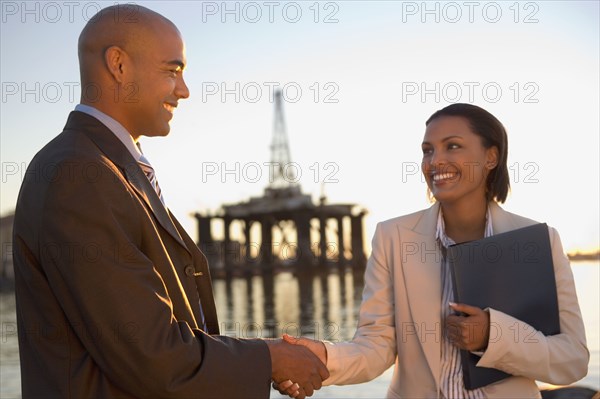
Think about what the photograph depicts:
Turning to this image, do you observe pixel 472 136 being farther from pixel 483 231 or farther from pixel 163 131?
pixel 163 131

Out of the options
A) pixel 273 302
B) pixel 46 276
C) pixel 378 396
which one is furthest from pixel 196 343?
pixel 273 302

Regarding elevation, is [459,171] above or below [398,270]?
above

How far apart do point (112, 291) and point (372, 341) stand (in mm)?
1544

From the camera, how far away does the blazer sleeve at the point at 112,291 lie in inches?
91.2

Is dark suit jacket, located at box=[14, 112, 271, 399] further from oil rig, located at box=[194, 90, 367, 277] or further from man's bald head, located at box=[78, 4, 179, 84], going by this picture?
oil rig, located at box=[194, 90, 367, 277]

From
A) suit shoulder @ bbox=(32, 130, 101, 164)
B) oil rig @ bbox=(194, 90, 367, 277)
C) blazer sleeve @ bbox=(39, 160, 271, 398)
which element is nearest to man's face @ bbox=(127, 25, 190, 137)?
suit shoulder @ bbox=(32, 130, 101, 164)

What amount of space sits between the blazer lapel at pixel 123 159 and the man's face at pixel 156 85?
0.14 meters

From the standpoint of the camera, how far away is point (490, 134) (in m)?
3.69

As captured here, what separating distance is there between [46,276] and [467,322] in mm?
1595

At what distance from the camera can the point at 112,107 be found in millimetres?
2730

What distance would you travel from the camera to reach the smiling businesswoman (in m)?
3.29

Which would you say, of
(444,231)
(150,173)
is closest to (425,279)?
(444,231)

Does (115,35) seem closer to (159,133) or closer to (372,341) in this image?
(159,133)

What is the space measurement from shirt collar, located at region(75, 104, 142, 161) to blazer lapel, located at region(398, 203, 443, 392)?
53.4 inches
